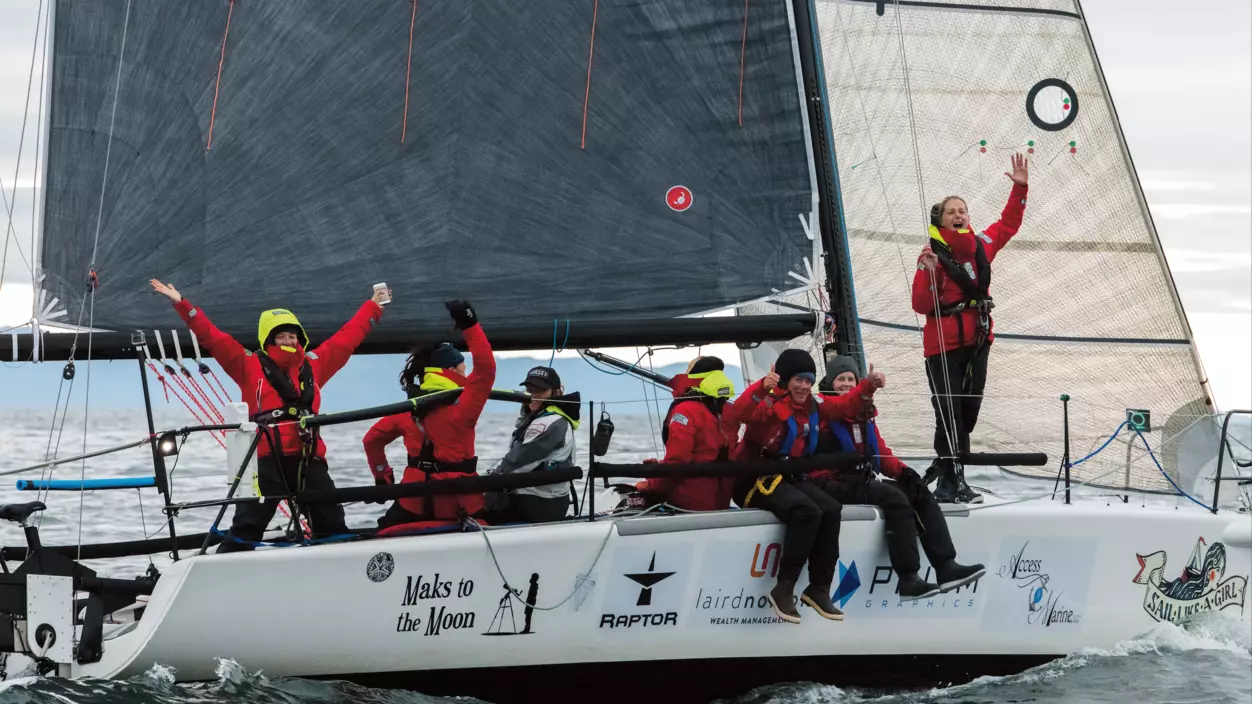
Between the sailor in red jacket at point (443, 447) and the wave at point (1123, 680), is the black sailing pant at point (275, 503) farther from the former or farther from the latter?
the wave at point (1123, 680)

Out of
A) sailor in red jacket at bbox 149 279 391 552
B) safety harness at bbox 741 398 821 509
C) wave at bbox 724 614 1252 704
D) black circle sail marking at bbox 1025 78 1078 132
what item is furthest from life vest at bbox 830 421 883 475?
black circle sail marking at bbox 1025 78 1078 132

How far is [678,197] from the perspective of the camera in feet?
24.5

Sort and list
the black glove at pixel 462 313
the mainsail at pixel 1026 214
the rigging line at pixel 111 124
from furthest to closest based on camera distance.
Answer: the mainsail at pixel 1026 214
the rigging line at pixel 111 124
the black glove at pixel 462 313

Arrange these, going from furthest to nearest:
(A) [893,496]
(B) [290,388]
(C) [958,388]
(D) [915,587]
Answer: (C) [958,388], (A) [893,496], (D) [915,587], (B) [290,388]

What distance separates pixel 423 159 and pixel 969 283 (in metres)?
2.67

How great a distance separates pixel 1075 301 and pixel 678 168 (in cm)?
341

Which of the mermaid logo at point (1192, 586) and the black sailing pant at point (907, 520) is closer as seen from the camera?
the black sailing pant at point (907, 520)

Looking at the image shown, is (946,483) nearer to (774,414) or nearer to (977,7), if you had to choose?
(774,414)

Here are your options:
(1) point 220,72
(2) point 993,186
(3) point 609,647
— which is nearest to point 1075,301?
(2) point 993,186

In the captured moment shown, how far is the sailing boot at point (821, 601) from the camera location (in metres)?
6.77

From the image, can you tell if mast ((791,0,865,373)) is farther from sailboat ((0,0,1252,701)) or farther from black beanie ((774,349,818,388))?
black beanie ((774,349,818,388))

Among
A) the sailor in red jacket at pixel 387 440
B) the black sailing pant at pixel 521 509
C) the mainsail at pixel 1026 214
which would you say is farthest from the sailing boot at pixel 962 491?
the sailor in red jacket at pixel 387 440

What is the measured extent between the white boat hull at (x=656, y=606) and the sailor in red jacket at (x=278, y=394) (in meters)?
0.43

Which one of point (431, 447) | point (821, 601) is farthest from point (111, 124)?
point (821, 601)
